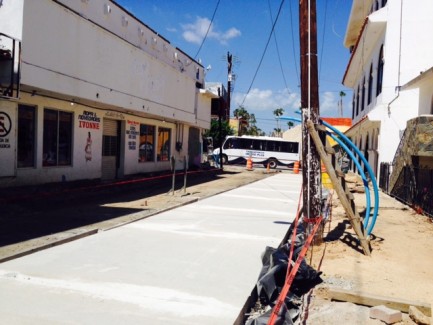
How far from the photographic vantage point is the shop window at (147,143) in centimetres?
2220

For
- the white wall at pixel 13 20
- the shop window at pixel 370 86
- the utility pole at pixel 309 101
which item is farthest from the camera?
the shop window at pixel 370 86

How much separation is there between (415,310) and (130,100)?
14618 mm

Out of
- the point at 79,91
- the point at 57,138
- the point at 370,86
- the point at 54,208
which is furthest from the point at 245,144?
the point at 54,208

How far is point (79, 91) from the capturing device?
13.7 metres

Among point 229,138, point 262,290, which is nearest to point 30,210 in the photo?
point 262,290

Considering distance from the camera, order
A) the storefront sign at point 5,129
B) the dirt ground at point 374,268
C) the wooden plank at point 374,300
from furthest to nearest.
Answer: the storefront sign at point 5,129 < the dirt ground at point 374,268 < the wooden plank at point 374,300

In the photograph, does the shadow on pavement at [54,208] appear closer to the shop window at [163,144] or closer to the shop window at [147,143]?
the shop window at [147,143]

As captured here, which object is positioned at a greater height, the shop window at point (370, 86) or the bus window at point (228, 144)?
the shop window at point (370, 86)

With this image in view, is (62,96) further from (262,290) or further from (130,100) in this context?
(262,290)

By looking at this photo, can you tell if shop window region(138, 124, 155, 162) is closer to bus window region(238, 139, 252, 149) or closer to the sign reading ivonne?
the sign reading ivonne

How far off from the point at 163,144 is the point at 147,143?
2.40 metres

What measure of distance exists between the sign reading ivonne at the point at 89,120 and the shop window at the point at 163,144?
7.37 m

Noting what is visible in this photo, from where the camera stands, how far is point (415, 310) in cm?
465

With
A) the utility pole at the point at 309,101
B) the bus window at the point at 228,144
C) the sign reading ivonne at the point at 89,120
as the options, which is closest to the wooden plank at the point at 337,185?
the utility pole at the point at 309,101
